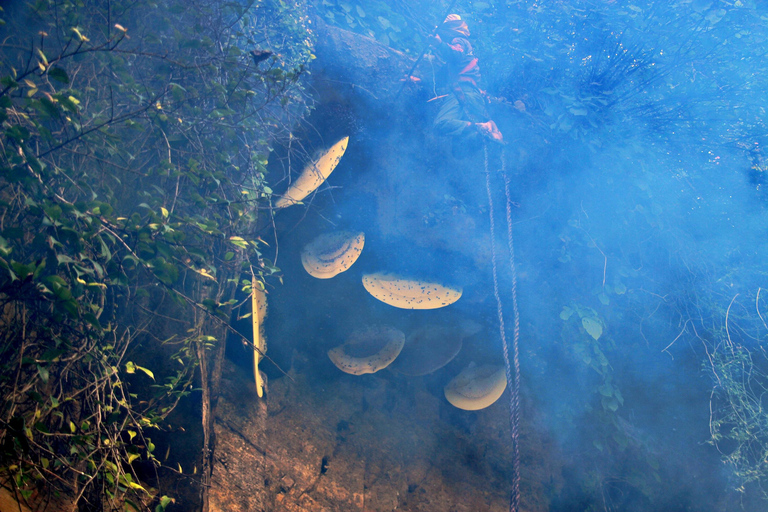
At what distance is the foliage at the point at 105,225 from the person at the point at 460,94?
5.86ft

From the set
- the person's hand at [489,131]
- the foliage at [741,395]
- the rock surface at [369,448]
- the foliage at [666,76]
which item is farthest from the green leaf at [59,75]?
the foliage at [741,395]

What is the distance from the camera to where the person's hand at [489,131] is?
297 cm

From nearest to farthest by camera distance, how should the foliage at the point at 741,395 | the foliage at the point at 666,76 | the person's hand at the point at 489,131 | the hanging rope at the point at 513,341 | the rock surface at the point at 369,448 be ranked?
the hanging rope at the point at 513,341 → the rock surface at the point at 369,448 → the foliage at the point at 741,395 → the foliage at the point at 666,76 → the person's hand at the point at 489,131

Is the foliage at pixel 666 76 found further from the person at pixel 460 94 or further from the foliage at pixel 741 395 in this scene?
the foliage at pixel 741 395

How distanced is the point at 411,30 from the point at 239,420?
4.85 metres

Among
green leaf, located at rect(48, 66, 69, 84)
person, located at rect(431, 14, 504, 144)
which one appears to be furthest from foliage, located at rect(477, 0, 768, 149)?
green leaf, located at rect(48, 66, 69, 84)

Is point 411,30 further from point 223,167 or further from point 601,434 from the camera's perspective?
point 601,434

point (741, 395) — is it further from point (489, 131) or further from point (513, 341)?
point (489, 131)

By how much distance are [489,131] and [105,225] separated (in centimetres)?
294

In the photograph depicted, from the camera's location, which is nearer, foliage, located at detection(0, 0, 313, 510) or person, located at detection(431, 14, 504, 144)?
foliage, located at detection(0, 0, 313, 510)

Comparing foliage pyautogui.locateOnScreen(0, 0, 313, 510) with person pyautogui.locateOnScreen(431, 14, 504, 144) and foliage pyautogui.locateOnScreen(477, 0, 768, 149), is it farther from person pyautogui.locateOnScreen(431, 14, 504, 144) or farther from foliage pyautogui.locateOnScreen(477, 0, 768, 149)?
foliage pyautogui.locateOnScreen(477, 0, 768, 149)

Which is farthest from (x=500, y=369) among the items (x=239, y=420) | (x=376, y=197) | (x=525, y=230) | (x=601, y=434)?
(x=239, y=420)

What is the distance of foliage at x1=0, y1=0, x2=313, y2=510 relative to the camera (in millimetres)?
1085

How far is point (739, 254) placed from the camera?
282 centimetres
